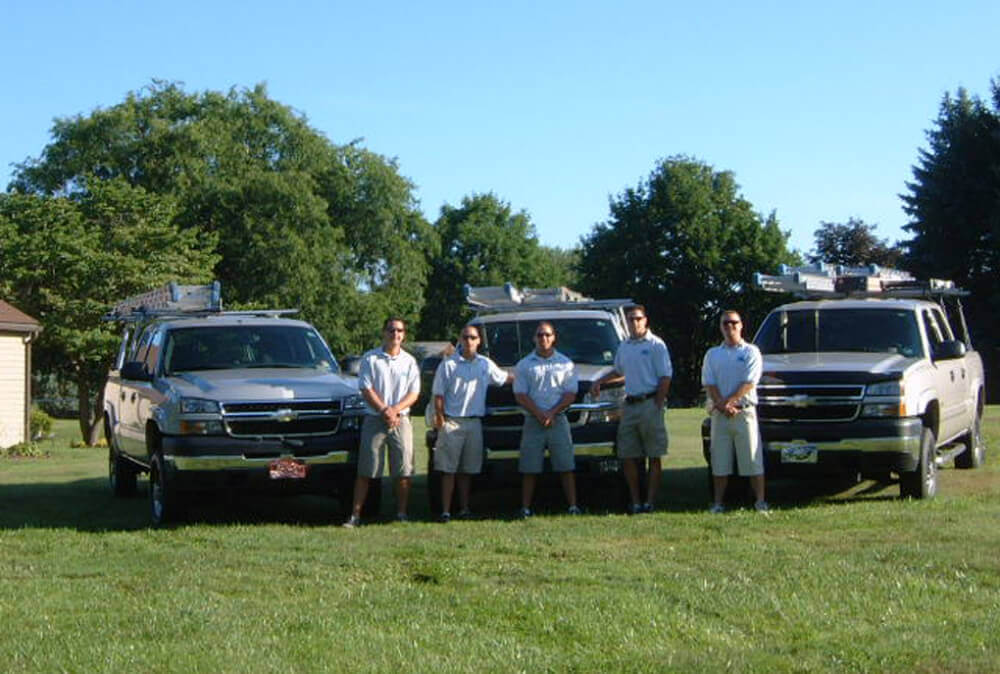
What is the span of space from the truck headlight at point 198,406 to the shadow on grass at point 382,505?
0.81 meters

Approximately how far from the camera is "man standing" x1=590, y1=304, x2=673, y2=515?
41.0 ft

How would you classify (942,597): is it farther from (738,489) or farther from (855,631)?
(738,489)

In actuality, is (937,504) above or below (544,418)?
below

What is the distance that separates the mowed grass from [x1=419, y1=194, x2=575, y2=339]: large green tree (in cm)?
6306

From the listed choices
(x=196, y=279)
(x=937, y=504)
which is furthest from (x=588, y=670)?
(x=196, y=279)

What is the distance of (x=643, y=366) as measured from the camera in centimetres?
1260

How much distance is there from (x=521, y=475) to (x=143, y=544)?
3431 millimetres

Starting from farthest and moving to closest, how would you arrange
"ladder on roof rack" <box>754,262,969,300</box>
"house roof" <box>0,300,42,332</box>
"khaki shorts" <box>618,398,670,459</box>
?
"house roof" <box>0,300,42,332</box>, "ladder on roof rack" <box>754,262,969,300</box>, "khaki shorts" <box>618,398,670,459</box>

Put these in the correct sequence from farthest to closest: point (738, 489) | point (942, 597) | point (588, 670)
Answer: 1. point (738, 489)
2. point (942, 597)
3. point (588, 670)

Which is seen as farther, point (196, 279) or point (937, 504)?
point (196, 279)

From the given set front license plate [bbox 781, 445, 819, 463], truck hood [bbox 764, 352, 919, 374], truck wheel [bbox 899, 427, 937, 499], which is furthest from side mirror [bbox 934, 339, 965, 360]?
front license plate [bbox 781, 445, 819, 463]

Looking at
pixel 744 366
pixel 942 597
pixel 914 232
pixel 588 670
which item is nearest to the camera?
pixel 588 670

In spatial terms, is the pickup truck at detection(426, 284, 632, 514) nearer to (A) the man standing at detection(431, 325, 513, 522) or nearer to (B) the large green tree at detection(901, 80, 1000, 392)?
(A) the man standing at detection(431, 325, 513, 522)

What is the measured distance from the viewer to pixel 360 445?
41.0 ft
